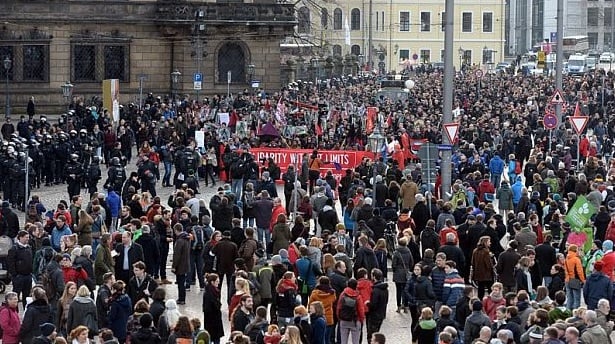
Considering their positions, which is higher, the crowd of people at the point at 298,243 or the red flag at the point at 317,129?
the red flag at the point at 317,129

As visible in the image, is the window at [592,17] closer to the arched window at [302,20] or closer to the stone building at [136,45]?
the arched window at [302,20]

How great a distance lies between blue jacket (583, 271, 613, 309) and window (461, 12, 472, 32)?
10485cm

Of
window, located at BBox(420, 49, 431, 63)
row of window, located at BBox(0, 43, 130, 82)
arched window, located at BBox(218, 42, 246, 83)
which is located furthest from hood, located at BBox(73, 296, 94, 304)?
window, located at BBox(420, 49, 431, 63)

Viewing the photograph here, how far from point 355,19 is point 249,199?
9891 cm

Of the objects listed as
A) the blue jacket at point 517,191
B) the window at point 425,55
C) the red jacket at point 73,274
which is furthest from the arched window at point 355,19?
the red jacket at point 73,274

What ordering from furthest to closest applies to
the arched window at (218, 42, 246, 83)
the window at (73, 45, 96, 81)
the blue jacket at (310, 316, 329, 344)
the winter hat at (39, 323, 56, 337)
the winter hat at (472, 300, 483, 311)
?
1. the arched window at (218, 42, 246, 83)
2. the window at (73, 45, 96, 81)
3. the blue jacket at (310, 316, 329, 344)
4. the winter hat at (472, 300, 483, 311)
5. the winter hat at (39, 323, 56, 337)

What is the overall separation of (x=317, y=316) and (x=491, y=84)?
6072cm

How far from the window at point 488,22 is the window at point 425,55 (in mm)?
4529

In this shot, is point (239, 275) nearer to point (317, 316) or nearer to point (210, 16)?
point (317, 316)

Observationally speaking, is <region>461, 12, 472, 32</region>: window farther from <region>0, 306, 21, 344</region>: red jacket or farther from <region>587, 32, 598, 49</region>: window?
<region>0, 306, 21, 344</region>: red jacket

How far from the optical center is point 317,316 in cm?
2222

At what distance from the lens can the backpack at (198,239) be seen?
28.8 m

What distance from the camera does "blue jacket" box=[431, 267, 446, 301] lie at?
24547 mm

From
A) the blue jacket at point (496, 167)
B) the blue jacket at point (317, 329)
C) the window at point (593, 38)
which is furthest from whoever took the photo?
the window at point (593, 38)
